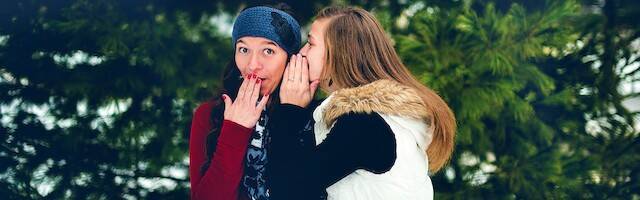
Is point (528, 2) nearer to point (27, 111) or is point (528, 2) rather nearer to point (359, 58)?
point (359, 58)

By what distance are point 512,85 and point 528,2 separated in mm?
976

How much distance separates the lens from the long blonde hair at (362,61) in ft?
10.6

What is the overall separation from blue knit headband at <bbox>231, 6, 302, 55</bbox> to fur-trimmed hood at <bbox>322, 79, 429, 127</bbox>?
0.48 m

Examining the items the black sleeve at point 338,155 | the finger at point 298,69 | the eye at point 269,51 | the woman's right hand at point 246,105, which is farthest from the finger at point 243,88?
the black sleeve at point 338,155

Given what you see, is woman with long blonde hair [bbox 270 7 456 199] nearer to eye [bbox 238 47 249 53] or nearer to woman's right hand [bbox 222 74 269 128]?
woman's right hand [bbox 222 74 269 128]

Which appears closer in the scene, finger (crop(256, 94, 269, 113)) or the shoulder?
finger (crop(256, 94, 269, 113))

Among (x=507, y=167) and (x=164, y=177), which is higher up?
(x=164, y=177)

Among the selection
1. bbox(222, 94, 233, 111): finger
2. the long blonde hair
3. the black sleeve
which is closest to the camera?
the black sleeve

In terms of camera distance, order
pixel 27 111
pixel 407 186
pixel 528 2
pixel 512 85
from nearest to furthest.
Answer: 1. pixel 407 186
2. pixel 512 85
3. pixel 27 111
4. pixel 528 2

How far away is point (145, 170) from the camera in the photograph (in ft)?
17.4

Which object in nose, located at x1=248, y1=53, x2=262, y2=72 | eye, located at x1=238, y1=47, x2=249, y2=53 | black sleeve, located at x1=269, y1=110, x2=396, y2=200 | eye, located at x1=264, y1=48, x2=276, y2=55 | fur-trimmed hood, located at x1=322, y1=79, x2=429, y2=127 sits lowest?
black sleeve, located at x1=269, y1=110, x2=396, y2=200

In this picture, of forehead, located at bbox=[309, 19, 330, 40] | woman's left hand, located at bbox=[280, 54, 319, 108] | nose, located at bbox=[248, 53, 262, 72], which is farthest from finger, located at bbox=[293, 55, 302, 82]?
nose, located at bbox=[248, 53, 262, 72]

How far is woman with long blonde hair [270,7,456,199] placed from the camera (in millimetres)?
3025

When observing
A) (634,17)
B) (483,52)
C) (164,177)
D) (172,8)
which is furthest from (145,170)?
(634,17)
